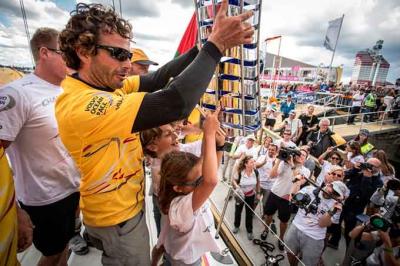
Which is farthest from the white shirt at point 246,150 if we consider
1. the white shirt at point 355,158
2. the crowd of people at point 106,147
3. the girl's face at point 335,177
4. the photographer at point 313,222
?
the crowd of people at point 106,147

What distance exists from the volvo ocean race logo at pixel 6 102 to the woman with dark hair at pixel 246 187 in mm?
3681

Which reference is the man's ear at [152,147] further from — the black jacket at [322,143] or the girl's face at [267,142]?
the black jacket at [322,143]

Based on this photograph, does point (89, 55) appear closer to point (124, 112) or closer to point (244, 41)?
point (124, 112)

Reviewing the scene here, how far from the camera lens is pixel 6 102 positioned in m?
1.28

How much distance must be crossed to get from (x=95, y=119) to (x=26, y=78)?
118cm

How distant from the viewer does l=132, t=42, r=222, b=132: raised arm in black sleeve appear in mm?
841

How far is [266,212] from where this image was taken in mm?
4230

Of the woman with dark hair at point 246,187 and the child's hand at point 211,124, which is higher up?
the child's hand at point 211,124

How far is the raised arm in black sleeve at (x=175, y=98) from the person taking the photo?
2.76ft

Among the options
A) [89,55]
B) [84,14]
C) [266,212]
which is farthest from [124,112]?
[266,212]

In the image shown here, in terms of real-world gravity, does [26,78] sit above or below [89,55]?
below

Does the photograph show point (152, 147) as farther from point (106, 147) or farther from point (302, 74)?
point (302, 74)

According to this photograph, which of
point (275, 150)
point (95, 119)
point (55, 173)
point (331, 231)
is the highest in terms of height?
point (95, 119)

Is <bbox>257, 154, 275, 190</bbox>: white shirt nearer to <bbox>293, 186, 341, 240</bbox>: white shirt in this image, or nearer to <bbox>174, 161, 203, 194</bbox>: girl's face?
<bbox>293, 186, 341, 240</bbox>: white shirt
